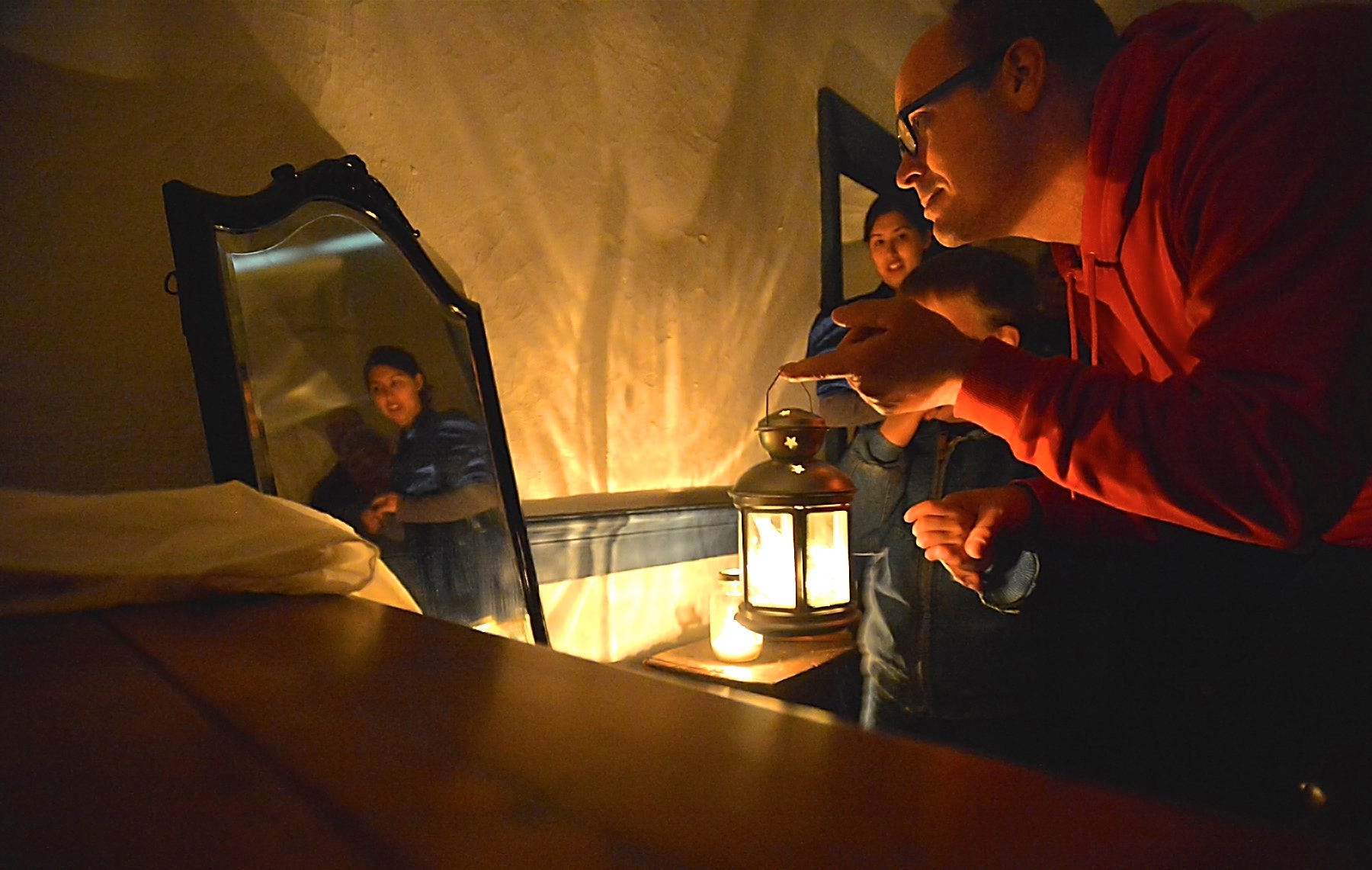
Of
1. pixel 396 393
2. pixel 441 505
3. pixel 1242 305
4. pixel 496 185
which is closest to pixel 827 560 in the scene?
pixel 441 505

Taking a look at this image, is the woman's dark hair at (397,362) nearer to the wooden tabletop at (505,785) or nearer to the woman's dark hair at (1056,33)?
the wooden tabletop at (505,785)

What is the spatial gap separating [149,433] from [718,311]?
4.47 feet

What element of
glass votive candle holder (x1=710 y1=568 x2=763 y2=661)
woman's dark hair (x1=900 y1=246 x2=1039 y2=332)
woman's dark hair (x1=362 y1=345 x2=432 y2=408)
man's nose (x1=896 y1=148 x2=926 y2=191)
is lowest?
glass votive candle holder (x1=710 y1=568 x2=763 y2=661)

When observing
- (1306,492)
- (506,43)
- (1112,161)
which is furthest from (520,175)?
(1306,492)

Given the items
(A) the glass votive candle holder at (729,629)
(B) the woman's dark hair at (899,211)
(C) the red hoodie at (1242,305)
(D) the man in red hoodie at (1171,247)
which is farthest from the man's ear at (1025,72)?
(B) the woman's dark hair at (899,211)

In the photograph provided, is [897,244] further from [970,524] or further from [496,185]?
[970,524]

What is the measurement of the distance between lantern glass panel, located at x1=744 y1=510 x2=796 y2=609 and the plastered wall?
0.37 meters

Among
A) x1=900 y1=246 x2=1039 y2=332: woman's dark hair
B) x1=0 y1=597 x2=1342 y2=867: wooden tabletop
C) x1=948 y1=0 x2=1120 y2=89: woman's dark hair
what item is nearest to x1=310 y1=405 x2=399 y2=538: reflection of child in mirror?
x1=0 y1=597 x2=1342 y2=867: wooden tabletop

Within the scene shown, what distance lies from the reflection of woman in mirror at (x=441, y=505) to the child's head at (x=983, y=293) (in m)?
0.88

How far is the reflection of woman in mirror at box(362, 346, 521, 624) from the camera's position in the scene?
121 cm

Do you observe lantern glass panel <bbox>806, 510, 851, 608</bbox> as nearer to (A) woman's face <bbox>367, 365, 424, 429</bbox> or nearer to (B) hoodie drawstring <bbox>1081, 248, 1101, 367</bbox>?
(B) hoodie drawstring <bbox>1081, 248, 1101, 367</bbox>

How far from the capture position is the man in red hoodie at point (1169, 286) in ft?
1.92

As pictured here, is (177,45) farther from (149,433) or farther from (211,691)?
(211,691)

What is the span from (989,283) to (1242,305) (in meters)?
1.00
